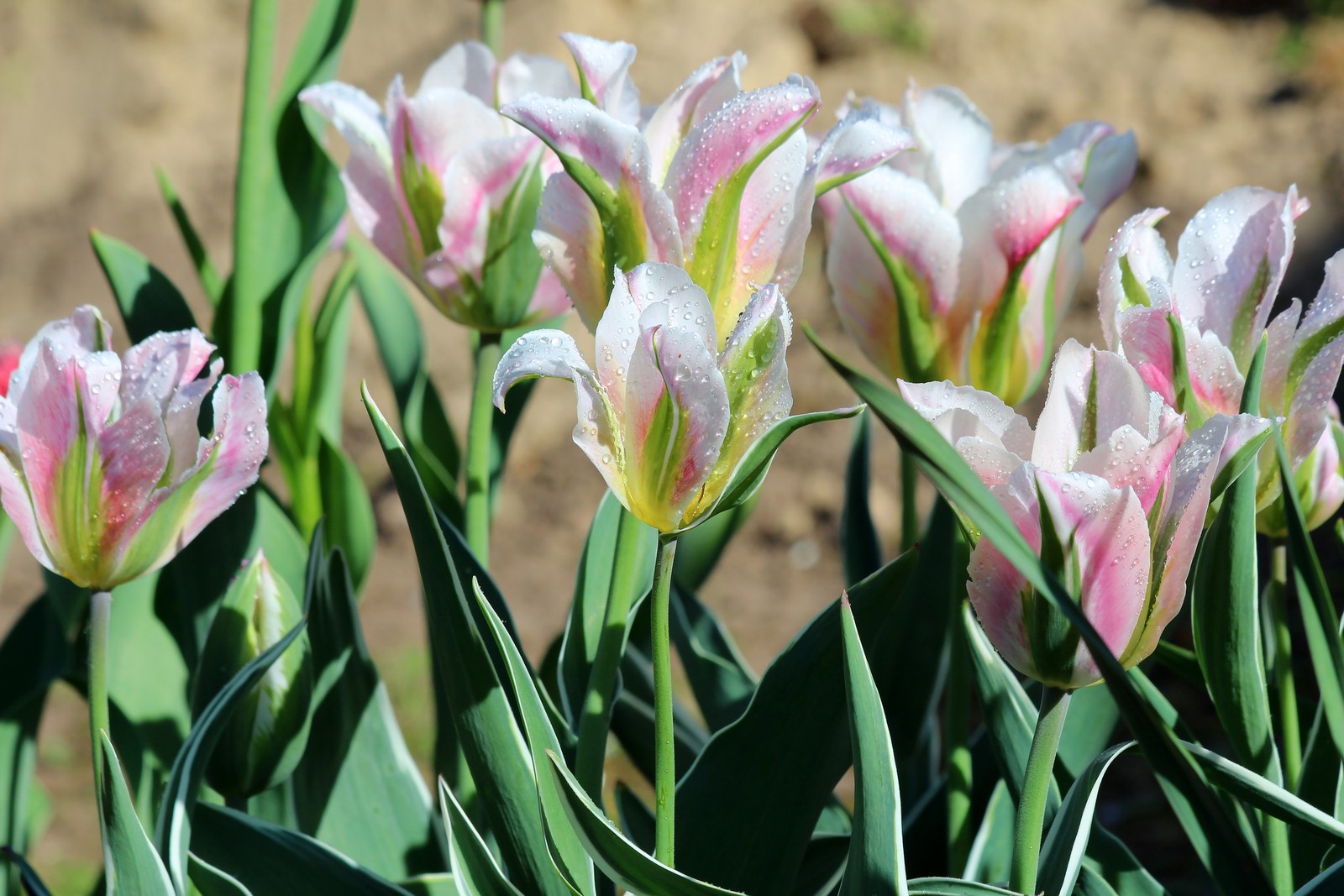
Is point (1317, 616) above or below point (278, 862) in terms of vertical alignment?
above

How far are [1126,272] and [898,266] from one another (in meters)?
0.13

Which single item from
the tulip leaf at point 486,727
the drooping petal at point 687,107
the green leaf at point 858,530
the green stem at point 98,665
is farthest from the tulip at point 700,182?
the green leaf at point 858,530

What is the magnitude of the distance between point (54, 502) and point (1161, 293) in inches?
15.5

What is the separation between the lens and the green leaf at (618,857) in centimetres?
35

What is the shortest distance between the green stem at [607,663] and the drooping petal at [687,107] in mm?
137

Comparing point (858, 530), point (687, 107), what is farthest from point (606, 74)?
point (858, 530)

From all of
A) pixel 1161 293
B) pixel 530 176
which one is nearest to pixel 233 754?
pixel 530 176

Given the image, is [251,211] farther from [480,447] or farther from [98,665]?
[98,665]

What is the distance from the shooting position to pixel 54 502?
1.45ft

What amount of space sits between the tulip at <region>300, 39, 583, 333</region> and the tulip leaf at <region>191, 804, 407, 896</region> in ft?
0.79

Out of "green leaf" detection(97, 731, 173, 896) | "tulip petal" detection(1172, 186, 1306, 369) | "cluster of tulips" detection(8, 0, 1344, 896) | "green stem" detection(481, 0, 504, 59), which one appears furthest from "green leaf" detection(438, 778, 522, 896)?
"green stem" detection(481, 0, 504, 59)

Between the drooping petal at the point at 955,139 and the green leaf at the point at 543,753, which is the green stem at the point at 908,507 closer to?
the drooping petal at the point at 955,139

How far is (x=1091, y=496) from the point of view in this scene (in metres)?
0.33

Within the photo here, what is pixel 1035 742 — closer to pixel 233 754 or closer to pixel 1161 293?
pixel 1161 293
